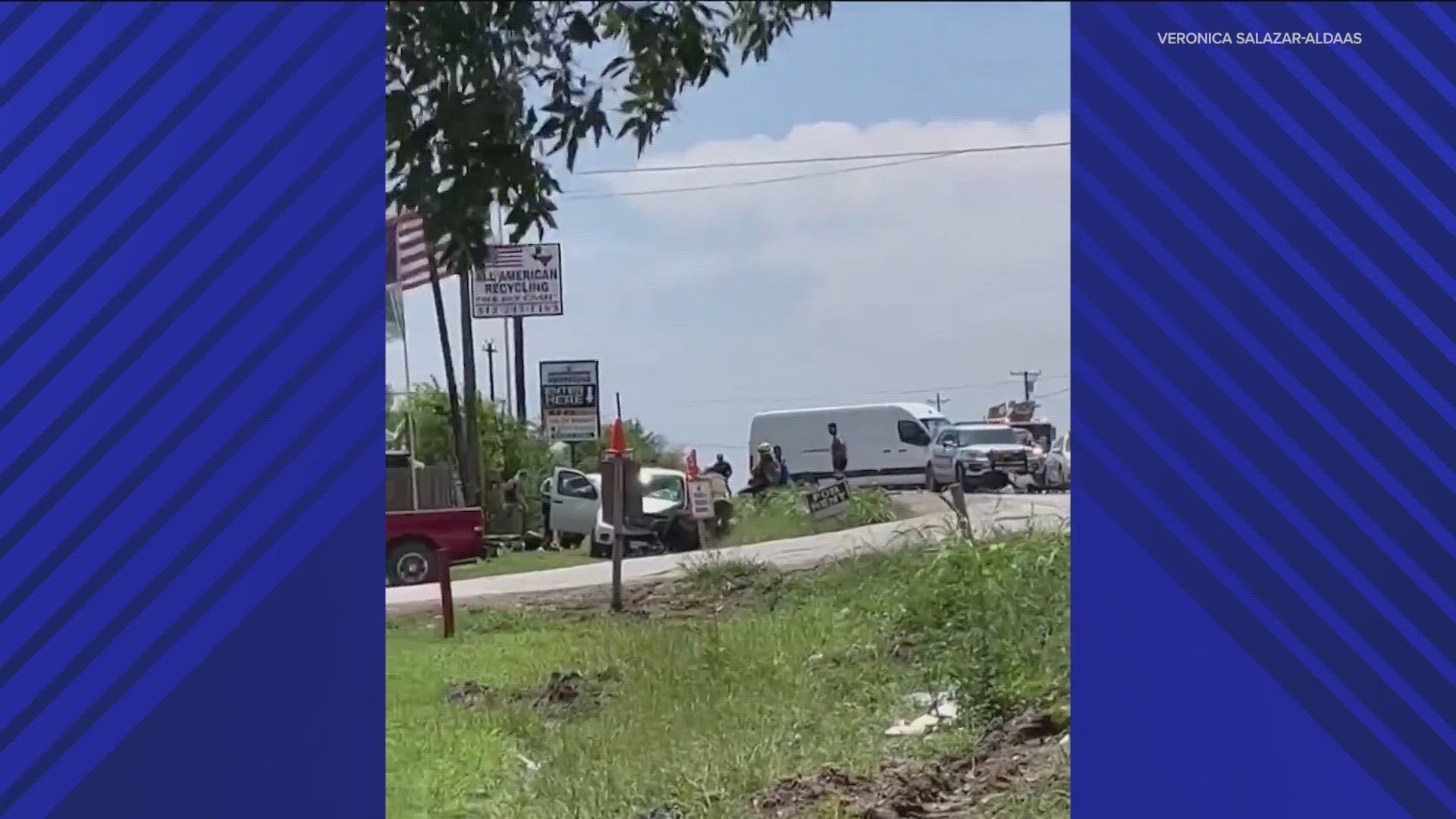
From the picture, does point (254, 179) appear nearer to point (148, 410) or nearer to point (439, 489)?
point (148, 410)

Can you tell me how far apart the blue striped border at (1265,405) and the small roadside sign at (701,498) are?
1259 millimetres

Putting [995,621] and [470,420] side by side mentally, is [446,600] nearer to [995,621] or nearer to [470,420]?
[470,420]

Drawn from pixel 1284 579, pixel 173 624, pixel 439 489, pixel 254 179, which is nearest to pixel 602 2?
pixel 254 179

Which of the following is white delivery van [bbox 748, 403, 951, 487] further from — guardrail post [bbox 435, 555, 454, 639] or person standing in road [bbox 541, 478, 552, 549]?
guardrail post [bbox 435, 555, 454, 639]

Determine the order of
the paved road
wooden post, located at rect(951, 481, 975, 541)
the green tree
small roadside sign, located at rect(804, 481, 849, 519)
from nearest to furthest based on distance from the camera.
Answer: the green tree, the paved road, small roadside sign, located at rect(804, 481, 849, 519), wooden post, located at rect(951, 481, 975, 541)

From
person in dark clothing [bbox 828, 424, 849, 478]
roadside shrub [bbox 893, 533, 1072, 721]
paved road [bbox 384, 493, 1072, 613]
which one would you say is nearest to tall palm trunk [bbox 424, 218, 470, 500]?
paved road [bbox 384, 493, 1072, 613]

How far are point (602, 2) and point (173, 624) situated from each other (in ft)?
6.20

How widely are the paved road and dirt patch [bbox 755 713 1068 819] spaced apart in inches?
27.8

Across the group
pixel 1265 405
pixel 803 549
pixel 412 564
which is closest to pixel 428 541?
pixel 412 564

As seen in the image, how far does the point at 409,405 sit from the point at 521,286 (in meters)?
0.48

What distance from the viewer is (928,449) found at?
4004 mm

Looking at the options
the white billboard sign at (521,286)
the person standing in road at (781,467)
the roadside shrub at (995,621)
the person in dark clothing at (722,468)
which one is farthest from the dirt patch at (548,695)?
the white billboard sign at (521,286)

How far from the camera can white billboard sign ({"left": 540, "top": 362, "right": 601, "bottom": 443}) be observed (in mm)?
3740

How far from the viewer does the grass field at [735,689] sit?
362 centimetres
